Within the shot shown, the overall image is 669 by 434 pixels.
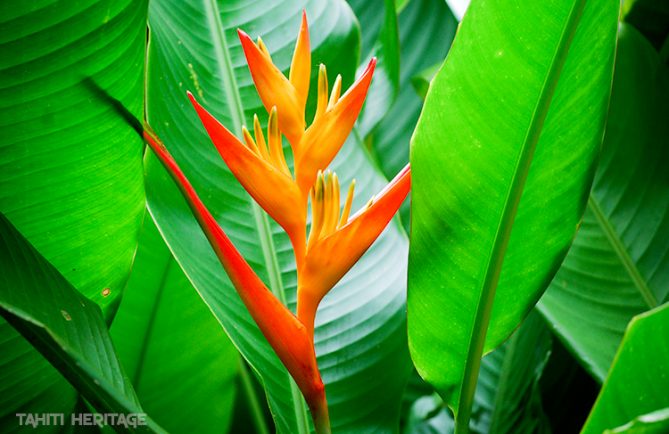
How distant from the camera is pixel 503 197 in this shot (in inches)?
20.9

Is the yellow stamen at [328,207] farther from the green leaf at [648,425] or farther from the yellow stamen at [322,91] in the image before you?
the green leaf at [648,425]

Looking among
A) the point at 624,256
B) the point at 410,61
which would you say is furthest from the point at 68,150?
the point at 410,61

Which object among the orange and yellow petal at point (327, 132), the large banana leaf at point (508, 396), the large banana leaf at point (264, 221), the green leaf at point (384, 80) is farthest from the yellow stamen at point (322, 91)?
the large banana leaf at point (508, 396)

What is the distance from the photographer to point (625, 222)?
78 cm

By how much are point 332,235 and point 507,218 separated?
5.5 inches

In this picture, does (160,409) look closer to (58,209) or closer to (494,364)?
(58,209)

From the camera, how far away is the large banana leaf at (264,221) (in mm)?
689

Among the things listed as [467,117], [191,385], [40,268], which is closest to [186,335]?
[191,385]

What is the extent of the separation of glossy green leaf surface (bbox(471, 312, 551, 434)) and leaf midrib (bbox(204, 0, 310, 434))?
1.00ft

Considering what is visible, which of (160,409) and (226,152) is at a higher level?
(226,152)

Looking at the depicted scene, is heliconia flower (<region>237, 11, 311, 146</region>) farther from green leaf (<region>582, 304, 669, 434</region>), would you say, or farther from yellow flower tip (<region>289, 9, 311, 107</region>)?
green leaf (<region>582, 304, 669, 434</region>)

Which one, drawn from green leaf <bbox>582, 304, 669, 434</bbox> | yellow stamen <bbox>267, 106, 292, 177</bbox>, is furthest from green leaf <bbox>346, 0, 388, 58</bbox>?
green leaf <bbox>582, 304, 669, 434</bbox>

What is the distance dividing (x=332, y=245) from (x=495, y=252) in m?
0.14

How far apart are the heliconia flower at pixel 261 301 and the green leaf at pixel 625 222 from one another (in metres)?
0.34
